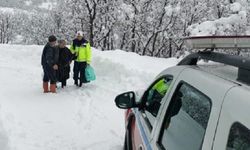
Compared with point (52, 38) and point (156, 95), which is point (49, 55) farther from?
point (156, 95)

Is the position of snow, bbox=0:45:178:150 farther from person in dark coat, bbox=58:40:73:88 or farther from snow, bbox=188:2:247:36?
snow, bbox=188:2:247:36

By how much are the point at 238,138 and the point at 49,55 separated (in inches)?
348

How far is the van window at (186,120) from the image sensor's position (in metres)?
2.38

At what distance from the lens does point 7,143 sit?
6.01 meters

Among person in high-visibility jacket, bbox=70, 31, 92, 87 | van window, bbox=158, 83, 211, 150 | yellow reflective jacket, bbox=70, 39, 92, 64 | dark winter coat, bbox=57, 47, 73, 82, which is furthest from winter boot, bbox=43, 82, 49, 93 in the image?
van window, bbox=158, 83, 211, 150

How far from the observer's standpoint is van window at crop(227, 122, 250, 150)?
1.77 m

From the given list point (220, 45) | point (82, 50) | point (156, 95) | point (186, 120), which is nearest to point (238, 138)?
point (186, 120)

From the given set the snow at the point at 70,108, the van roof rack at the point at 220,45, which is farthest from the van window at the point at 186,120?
the snow at the point at 70,108

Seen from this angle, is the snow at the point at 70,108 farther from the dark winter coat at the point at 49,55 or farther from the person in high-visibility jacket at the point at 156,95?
the person in high-visibility jacket at the point at 156,95

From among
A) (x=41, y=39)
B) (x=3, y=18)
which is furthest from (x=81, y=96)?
(x=3, y=18)

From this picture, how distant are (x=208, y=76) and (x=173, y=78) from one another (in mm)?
723

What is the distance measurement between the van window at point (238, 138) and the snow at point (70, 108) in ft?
14.5

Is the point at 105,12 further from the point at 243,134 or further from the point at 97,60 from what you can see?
the point at 243,134

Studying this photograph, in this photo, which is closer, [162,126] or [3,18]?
[162,126]
